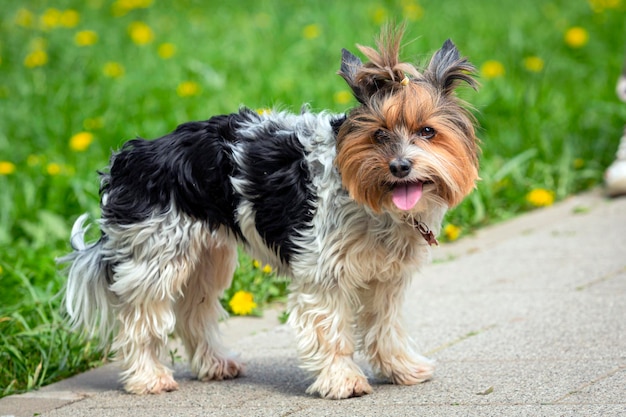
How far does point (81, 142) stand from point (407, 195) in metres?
4.16

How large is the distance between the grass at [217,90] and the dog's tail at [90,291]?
316 millimetres

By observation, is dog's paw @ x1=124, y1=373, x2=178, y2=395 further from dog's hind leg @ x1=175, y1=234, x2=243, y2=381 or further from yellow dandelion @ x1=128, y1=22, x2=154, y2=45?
yellow dandelion @ x1=128, y1=22, x2=154, y2=45

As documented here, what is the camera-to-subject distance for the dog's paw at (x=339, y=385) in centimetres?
395

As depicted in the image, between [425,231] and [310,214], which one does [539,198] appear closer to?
[425,231]

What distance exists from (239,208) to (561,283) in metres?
2.34

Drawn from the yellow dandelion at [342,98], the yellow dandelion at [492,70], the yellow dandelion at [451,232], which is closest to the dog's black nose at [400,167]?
the yellow dandelion at [451,232]

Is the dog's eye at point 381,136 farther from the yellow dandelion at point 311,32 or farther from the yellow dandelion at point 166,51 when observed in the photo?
the yellow dandelion at point 311,32

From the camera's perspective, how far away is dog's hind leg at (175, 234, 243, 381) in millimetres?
4461

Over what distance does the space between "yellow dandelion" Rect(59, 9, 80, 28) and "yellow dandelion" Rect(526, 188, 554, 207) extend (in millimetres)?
5687

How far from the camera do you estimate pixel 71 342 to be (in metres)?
4.75

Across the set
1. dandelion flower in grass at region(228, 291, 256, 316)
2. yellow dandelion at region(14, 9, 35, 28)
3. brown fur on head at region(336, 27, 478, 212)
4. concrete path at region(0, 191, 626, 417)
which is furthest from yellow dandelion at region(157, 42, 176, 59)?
brown fur on head at region(336, 27, 478, 212)

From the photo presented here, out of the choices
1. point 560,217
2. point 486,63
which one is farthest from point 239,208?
point 486,63

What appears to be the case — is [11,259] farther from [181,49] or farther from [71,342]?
[181,49]

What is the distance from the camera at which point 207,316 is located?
4535mm
